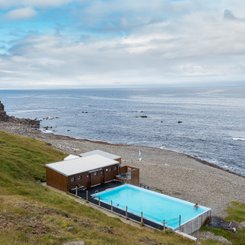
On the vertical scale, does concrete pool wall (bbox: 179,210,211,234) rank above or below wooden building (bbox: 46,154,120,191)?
below

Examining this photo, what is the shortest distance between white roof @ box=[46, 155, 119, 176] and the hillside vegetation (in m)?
3.24

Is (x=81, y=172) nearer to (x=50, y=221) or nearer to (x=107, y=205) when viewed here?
(x=107, y=205)

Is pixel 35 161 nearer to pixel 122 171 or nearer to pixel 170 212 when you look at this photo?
pixel 122 171

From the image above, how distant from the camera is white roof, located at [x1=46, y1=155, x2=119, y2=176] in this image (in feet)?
124

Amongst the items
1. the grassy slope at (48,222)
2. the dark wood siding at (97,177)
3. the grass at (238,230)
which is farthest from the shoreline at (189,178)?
the grassy slope at (48,222)

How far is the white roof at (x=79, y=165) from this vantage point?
37.7 meters

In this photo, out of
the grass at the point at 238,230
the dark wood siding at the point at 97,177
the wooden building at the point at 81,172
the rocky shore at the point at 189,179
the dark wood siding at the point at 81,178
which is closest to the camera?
the grass at the point at 238,230

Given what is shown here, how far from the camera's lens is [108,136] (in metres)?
98.9

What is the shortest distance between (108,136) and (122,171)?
186 feet

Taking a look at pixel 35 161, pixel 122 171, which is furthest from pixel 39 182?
pixel 122 171

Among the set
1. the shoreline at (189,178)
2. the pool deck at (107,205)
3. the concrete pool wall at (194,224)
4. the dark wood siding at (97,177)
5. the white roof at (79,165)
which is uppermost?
the white roof at (79,165)

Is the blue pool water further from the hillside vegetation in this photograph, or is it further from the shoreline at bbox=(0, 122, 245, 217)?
the shoreline at bbox=(0, 122, 245, 217)

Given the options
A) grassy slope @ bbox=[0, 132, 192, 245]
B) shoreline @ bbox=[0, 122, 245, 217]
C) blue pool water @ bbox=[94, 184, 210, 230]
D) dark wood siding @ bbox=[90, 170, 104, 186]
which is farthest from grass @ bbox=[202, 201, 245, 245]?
dark wood siding @ bbox=[90, 170, 104, 186]

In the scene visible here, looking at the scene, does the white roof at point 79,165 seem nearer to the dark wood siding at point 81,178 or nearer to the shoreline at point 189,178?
the dark wood siding at point 81,178
